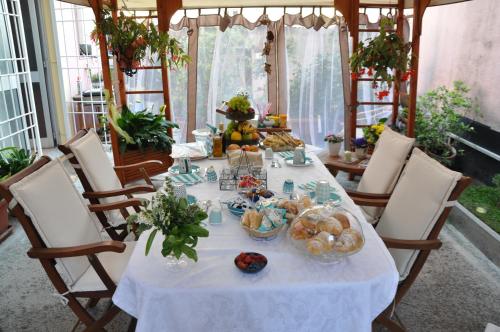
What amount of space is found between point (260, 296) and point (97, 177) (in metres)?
1.68

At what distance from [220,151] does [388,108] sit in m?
3.42

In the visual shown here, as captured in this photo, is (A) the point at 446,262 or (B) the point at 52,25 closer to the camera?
(A) the point at 446,262

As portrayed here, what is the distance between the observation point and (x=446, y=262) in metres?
3.27

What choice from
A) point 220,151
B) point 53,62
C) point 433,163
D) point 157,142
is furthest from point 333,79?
point 53,62

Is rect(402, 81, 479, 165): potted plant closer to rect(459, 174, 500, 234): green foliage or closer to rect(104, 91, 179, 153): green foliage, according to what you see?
rect(459, 174, 500, 234): green foliage

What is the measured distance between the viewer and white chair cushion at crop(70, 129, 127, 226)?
276 centimetres

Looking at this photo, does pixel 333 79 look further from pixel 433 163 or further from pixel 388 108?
pixel 433 163

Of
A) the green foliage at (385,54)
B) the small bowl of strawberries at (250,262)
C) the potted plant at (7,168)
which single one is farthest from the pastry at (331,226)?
the potted plant at (7,168)

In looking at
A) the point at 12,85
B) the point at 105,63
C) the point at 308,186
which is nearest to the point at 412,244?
the point at 308,186

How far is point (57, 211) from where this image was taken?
7.09 feet

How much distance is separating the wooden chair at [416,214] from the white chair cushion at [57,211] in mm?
1577

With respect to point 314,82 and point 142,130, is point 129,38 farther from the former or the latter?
point 314,82

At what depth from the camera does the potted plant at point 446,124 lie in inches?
189

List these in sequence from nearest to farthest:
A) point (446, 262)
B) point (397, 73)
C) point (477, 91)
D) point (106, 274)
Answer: point (106, 274) → point (446, 262) → point (397, 73) → point (477, 91)
